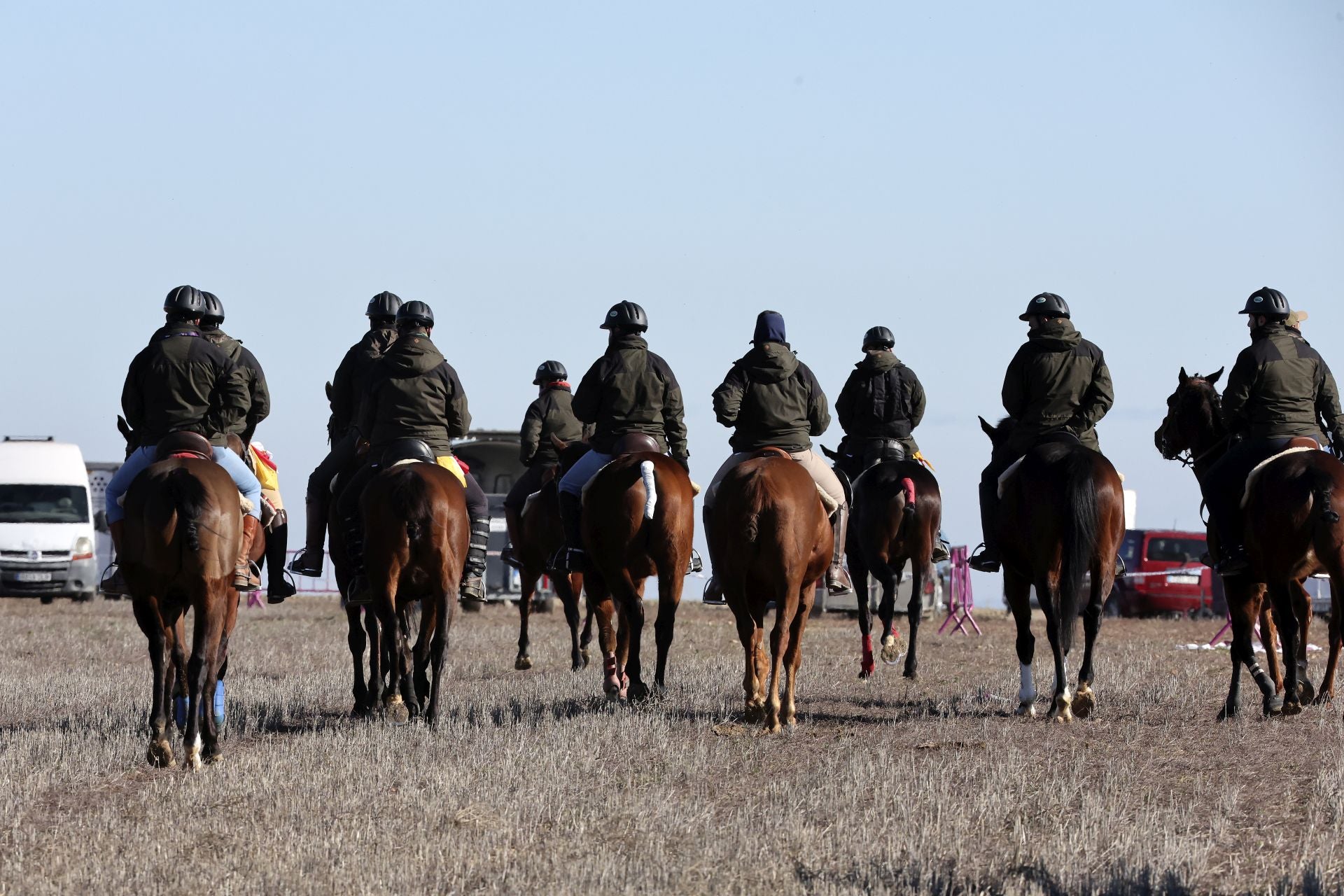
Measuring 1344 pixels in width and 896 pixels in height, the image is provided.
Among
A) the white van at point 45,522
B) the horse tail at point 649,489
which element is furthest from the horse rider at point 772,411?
the white van at point 45,522

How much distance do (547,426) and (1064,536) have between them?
7.56 m

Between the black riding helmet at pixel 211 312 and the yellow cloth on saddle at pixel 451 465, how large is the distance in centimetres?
192

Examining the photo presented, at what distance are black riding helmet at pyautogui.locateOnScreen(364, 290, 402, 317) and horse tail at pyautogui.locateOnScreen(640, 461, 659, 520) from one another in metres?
3.15

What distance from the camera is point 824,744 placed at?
1080 cm

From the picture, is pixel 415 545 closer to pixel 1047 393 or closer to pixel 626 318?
pixel 626 318

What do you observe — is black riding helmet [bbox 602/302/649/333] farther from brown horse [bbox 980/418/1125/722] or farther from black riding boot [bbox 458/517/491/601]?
brown horse [bbox 980/418/1125/722]

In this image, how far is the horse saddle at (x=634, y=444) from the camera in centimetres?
1308

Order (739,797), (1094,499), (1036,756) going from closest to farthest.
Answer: (739,797) < (1036,756) < (1094,499)

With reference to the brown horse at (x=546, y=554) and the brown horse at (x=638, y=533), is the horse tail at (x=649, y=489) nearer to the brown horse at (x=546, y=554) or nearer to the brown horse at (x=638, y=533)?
the brown horse at (x=638, y=533)

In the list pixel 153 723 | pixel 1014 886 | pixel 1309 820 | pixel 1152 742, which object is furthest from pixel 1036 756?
pixel 153 723

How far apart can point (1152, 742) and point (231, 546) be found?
5478 mm

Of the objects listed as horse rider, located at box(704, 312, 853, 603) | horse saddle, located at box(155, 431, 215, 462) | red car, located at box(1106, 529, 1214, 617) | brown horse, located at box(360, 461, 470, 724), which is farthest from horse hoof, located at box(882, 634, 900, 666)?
red car, located at box(1106, 529, 1214, 617)

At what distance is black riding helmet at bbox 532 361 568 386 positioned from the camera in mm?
18656

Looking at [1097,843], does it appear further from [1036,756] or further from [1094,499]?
[1094,499]
